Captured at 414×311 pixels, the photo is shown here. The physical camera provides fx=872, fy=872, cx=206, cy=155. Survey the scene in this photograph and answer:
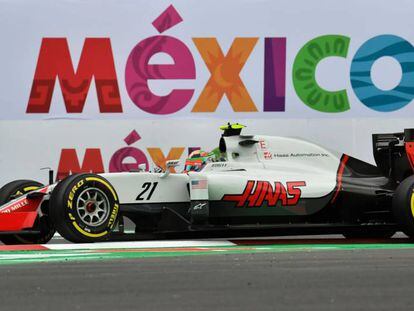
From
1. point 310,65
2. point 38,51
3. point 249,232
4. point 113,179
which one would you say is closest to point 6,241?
point 113,179

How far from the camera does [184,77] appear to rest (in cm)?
1244

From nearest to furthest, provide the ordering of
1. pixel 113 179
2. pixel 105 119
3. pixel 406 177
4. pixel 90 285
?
1. pixel 90 285
2. pixel 113 179
3. pixel 406 177
4. pixel 105 119

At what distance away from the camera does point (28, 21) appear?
486 inches

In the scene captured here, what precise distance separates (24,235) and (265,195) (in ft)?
8.78

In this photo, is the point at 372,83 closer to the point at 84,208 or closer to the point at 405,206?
the point at 405,206

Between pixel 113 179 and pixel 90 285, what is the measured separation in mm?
3619

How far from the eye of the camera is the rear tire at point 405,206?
29.5 ft

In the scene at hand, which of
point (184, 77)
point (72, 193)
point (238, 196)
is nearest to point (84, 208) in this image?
point (72, 193)

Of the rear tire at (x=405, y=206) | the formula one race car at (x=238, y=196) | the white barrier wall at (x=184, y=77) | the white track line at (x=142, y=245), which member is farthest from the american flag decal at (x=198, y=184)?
the white barrier wall at (x=184, y=77)

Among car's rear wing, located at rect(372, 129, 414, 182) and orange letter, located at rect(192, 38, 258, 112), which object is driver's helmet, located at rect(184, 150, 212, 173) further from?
orange letter, located at rect(192, 38, 258, 112)

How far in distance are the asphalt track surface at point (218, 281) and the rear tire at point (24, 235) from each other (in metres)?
2.01

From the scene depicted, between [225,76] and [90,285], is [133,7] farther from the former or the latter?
[90,285]

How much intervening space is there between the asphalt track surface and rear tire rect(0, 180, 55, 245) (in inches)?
79.2

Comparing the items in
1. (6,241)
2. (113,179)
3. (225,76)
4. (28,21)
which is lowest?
Result: (6,241)
